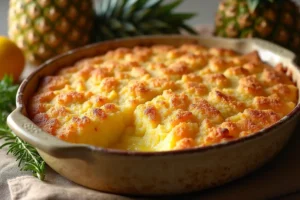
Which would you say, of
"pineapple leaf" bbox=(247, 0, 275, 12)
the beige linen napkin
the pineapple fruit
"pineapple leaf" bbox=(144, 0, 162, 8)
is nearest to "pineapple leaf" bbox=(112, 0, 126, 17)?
"pineapple leaf" bbox=(144, 0, 162, 8)

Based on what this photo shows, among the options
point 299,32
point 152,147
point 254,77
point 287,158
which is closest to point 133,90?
point 152,147

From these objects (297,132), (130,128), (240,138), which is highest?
(240,138)

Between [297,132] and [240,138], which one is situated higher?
[240,138]

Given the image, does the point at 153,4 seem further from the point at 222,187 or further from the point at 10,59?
the point at 222,187

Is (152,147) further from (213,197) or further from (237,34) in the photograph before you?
(237,34)

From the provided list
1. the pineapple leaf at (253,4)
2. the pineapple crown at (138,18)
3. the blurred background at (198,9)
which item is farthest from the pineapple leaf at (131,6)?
the blurred background at (198,9)

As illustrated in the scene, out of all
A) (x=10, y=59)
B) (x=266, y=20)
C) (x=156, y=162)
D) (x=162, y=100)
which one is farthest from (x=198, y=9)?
(x=156, y=162)

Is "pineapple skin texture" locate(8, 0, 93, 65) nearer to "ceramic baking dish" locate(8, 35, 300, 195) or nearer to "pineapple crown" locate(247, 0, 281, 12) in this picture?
"pineapple crown" locate(247, 0, 281, 12)

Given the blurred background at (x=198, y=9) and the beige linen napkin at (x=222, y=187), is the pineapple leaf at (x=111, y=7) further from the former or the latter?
the beige linen napkin at (x=222, y=187)
